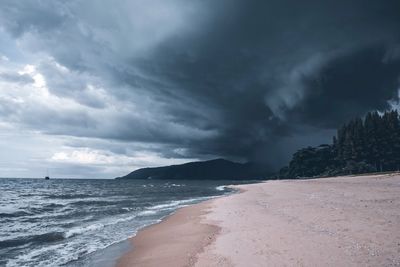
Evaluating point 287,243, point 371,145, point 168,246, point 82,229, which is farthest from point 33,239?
point 371,145

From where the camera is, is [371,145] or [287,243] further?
[371,145]

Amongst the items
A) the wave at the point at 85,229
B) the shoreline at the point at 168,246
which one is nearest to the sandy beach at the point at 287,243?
the shoreline at the point at 168,246

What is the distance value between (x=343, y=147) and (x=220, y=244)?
10087cm

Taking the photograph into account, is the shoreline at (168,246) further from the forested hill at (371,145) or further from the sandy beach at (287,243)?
the forested hill at (371,145)

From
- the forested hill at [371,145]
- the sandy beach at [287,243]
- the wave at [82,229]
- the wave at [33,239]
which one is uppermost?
the forested hill at [371,145]

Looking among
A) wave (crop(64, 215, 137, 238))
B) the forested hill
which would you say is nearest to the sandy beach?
wave (crop(64, 215, 137, 238))

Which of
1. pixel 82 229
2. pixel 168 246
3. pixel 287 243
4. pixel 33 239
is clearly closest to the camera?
pixel 287 243

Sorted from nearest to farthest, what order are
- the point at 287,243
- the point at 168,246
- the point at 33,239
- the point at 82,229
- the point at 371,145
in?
the point at 287,243 < the point at 168,246 < the point at 33,239 < the point at 82,229 < the point at 371,145

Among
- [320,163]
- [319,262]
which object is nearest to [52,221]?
[319,262]

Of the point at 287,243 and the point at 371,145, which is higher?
the point at 371,145

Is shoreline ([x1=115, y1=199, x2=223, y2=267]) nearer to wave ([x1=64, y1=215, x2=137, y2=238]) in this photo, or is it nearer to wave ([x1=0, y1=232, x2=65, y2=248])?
wave ([x1=64, y1=215, x2=137, y2=238])

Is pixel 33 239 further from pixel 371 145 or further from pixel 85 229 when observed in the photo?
pixel 371 145

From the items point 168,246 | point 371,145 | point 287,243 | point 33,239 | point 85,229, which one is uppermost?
point 371,145

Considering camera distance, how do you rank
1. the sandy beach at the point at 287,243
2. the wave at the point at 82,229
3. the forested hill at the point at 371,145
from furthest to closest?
the forested hill at the point at 371,145, the wave at the point at 82,229, the sandy beach at the point at 287,243
